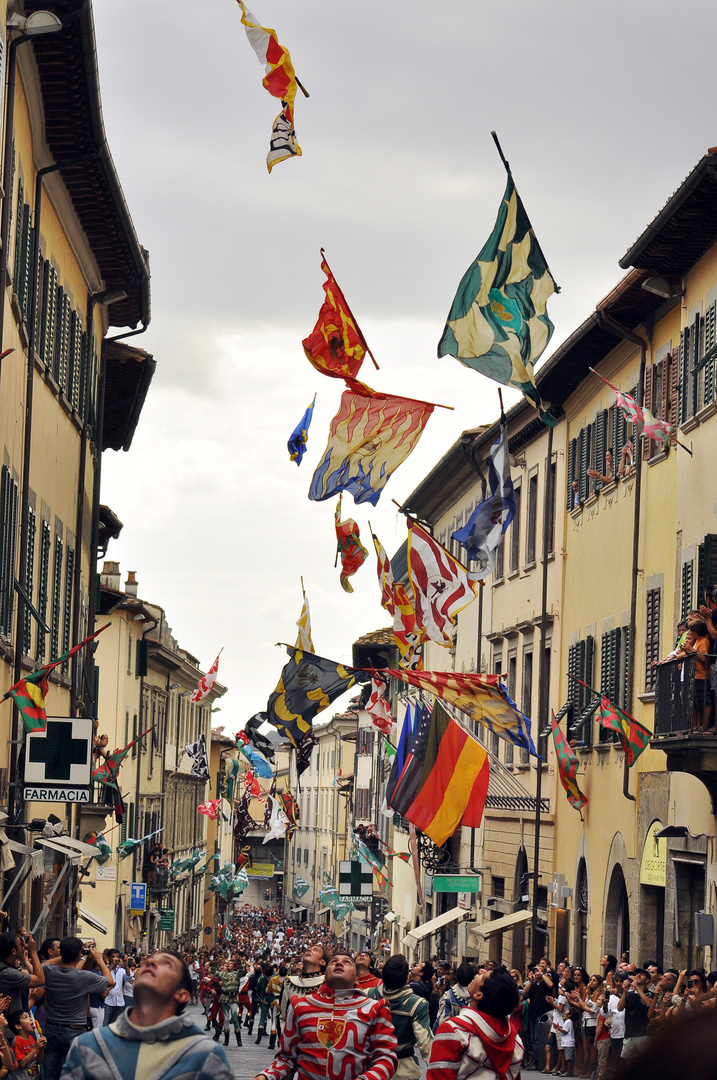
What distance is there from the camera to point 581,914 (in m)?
31.8

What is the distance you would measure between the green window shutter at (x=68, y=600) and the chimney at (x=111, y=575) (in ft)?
107

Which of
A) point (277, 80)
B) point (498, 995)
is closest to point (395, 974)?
point (498, 995)

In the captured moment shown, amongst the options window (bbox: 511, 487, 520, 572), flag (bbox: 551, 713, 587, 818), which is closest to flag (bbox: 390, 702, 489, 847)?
flag (bbox: 551, 713, 587, 818)

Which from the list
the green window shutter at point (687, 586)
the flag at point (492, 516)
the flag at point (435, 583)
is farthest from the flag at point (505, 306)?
the green window shutter at point (687, 586)

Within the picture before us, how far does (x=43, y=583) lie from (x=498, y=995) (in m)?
17.0

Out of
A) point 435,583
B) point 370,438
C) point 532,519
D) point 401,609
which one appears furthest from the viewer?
point 532,519

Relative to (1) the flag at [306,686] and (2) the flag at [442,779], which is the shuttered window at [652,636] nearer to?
(1) the flag at [306,686]

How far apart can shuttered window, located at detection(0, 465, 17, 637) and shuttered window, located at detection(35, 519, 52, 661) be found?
2.89m

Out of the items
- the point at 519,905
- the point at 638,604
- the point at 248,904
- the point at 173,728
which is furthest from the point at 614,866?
the point at 248,904

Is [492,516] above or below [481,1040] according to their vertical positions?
above

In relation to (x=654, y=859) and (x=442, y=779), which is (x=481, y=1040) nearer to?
(x=442, y=779)

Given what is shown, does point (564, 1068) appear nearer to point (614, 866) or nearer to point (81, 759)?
point (614, 866)

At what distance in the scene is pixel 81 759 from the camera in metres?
19.1

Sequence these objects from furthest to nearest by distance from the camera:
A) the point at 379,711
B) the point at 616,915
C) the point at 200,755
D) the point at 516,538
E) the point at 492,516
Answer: the point at 200,755, the point at 516,538, the point at 379,711, the point at 616,915, the point at 492,516
